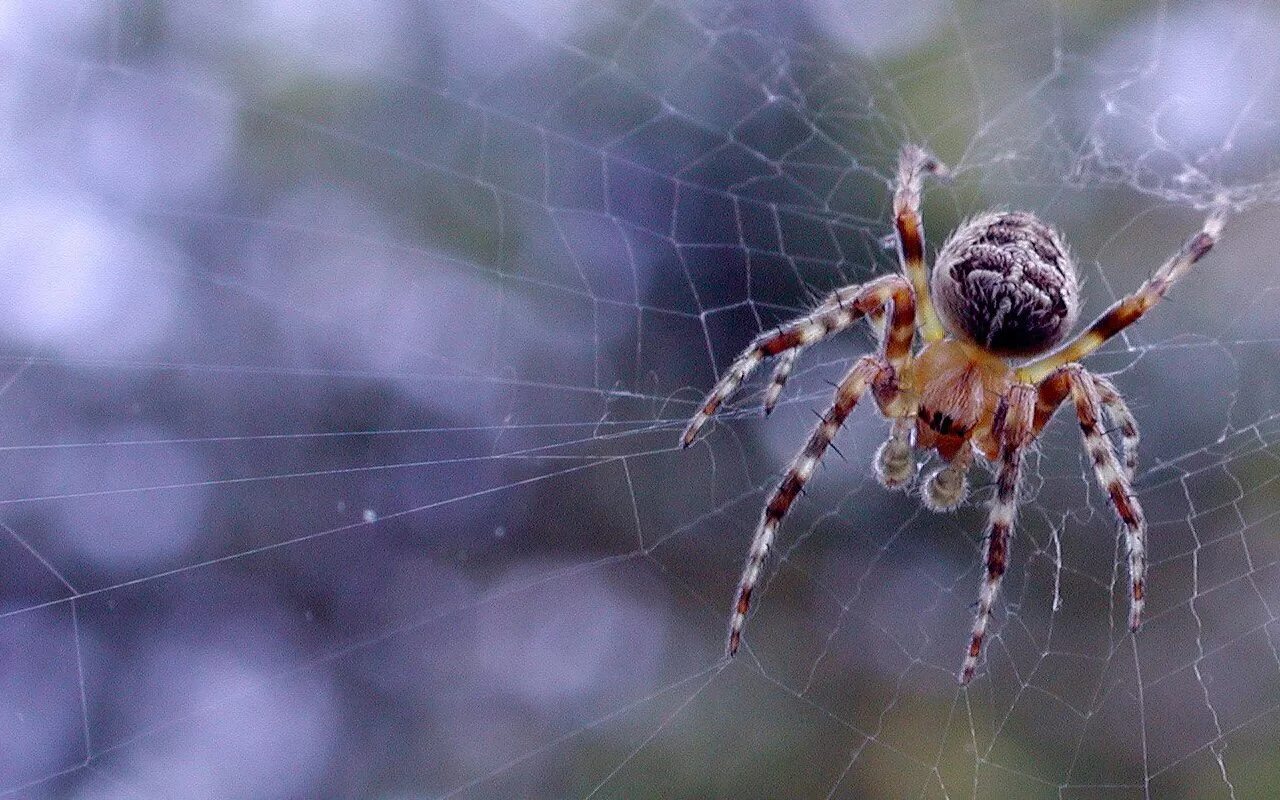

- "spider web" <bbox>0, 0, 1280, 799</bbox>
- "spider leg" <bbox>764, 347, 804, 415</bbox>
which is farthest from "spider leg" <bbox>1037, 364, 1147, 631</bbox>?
"spider web" <bbox>0, 0, 1280, 799</bbox>

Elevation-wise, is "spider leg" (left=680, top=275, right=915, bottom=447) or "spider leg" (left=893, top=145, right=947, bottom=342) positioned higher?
"spider leg" (left=893, top=145, right=947, bottom=342)

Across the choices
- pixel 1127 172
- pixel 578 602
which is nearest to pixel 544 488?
pixel 578 602

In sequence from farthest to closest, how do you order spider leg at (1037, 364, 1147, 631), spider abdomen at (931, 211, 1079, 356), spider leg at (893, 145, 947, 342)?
spider leg at (893, 145, 947, 342) < spider abdomen at (931, 211, 1079, 356) < spider leg at (1037, 364, 1147, 631)

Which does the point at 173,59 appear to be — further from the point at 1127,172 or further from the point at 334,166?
the point at 1127,172

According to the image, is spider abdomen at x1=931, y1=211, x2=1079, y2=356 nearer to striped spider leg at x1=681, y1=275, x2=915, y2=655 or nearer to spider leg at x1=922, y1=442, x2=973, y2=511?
striped spider leg at x1=681, y1=275, x2=915, y2=655

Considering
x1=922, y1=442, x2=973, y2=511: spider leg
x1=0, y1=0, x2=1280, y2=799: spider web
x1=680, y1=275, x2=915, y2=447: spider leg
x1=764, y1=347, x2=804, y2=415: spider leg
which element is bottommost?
x1=0, y1=0, x2=1280, y2=799: spider web

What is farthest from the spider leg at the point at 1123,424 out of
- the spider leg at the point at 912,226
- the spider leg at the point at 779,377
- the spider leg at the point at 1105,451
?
the spider leg at the point at 779,377

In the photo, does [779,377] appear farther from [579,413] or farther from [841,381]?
[579,413]

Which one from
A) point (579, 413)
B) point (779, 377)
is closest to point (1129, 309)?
point (779, 377)
